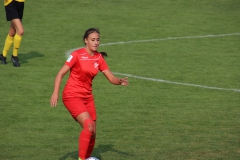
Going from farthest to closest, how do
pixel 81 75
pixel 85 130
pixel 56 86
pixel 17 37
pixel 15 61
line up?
pixel 15 61
pixel 17 37
pixel 81 75
pixel 85 130
pixel 56 86

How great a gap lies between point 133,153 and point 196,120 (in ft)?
7.94

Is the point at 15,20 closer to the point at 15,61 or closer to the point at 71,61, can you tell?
the point at 15,61

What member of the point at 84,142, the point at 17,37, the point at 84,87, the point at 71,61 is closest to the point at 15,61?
the point at 17,37

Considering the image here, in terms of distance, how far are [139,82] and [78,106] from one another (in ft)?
20.4

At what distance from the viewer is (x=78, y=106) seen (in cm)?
871

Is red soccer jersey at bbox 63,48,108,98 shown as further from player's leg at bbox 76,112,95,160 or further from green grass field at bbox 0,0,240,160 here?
green grass field at bbox 0,0,240,160

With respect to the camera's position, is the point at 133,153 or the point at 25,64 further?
the point at 25,64

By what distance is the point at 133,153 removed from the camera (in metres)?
9.66

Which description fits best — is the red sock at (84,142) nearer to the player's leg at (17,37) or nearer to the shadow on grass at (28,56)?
the player's leg at (17,37)

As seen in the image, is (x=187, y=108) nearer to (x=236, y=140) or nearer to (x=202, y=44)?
(x=236, y=140)

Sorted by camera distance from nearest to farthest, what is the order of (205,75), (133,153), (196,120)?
(133,153) → (196,120) → (205,75)

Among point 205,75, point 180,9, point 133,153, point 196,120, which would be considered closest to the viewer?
point 133,153

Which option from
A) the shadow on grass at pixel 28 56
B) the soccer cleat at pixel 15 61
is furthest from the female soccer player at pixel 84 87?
the shadow on grass at pixel 28 56

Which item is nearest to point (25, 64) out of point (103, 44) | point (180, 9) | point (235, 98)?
point (103, 44)
